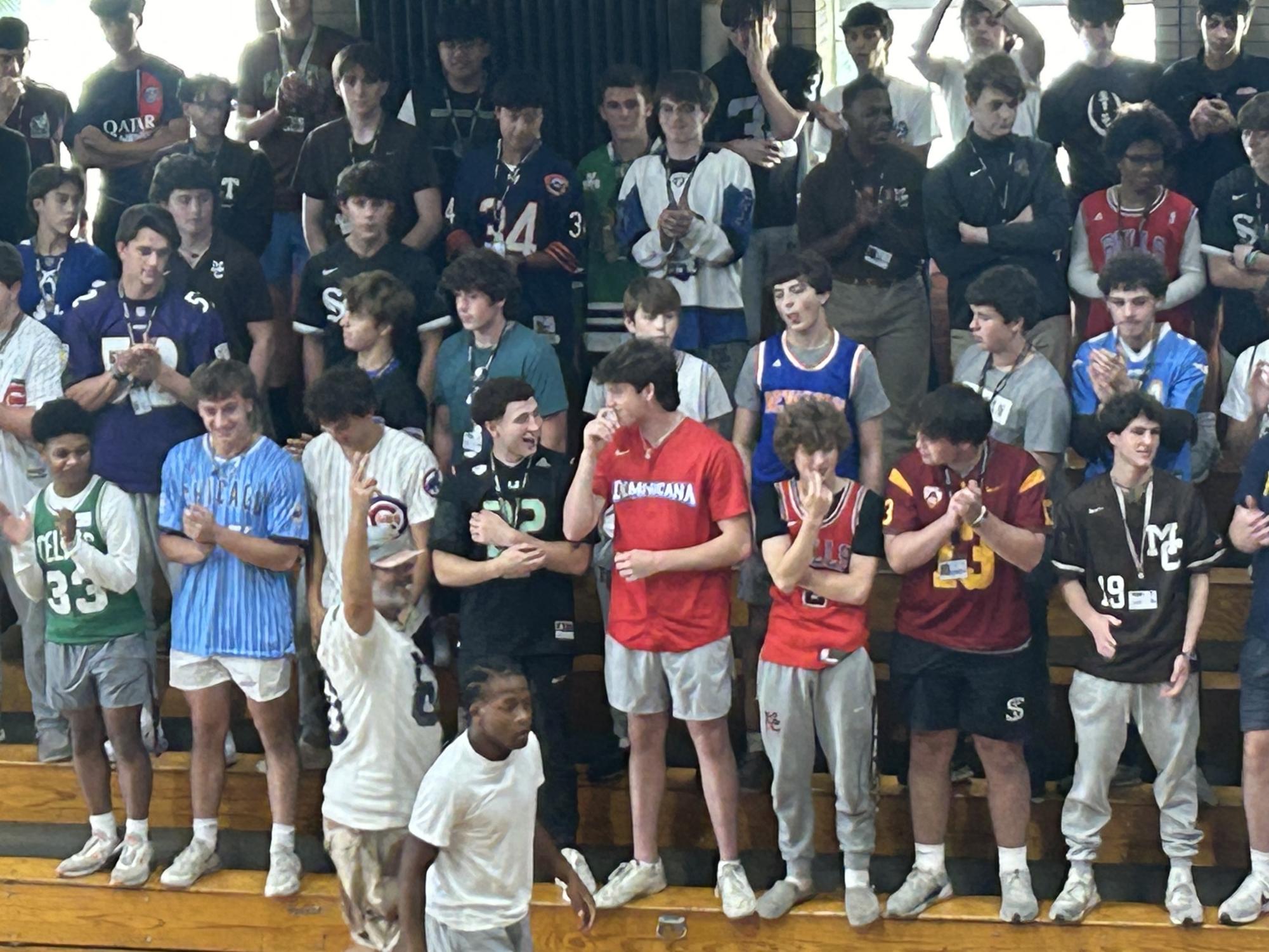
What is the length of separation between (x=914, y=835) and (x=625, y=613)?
115 centimetres

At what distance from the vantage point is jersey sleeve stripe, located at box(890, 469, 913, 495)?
5.33 meters

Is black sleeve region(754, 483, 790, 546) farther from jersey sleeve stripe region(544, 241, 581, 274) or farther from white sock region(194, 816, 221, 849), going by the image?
white sock region(194, 816, 221, 849)

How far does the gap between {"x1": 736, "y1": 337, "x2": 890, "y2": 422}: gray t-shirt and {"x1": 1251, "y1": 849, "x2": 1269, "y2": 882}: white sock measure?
179cm

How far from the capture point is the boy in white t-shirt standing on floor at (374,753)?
16.8 ft

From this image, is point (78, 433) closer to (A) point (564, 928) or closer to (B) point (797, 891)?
(A) point (564, 928)

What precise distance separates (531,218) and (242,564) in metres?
1.85

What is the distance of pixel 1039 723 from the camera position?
559 cm

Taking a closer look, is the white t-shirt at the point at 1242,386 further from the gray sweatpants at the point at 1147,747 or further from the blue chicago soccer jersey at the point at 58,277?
the blue chicago soccer jersey at the point at 58,277

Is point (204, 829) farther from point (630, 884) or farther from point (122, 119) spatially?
point (122, 119)

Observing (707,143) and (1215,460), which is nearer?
(1215,460)

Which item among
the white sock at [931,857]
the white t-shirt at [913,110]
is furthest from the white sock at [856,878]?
the white t-shirt at [913,110]

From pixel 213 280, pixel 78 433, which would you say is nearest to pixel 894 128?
pixel 213 280

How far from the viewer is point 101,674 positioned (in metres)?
5.72

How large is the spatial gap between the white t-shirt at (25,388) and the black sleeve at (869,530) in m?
2.93
